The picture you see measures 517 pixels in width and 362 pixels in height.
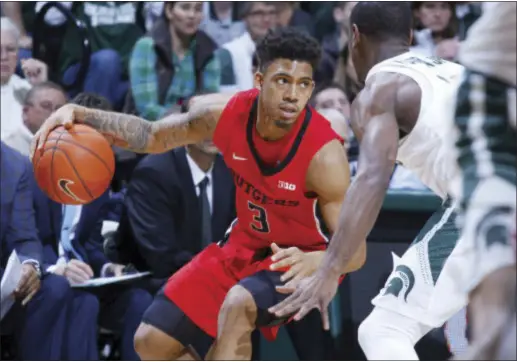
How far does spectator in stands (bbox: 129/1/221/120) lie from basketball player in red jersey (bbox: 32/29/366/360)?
1.61m

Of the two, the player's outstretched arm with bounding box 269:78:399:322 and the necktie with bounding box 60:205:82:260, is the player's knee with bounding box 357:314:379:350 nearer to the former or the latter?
the player's outstretched arm with bounding box 269:78:399:322

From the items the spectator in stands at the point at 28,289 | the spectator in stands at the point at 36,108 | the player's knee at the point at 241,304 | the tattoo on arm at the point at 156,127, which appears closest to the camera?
the player's knee at the point at 241,304

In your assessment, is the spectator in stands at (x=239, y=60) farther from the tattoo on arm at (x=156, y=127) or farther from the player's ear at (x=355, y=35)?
the player's ear at (x=355, y=35)

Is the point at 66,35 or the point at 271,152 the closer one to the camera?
the point at 271,152

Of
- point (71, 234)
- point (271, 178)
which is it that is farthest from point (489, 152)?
point (71, 234)

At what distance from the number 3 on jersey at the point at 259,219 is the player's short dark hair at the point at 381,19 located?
908 millimetres

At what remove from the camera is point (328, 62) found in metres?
7.04

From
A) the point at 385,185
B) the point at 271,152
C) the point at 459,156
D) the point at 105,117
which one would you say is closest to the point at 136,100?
the point at 105,117

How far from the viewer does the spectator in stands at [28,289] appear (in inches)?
210

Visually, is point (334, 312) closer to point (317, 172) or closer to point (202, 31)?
point (317, 172)

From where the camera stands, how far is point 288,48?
190 inches

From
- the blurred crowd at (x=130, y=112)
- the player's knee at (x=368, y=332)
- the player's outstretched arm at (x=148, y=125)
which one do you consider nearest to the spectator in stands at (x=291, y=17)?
the blurred crowd at (x=130, y=112)

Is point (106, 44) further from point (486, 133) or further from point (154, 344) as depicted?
point (486, 133)

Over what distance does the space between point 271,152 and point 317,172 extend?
0.85 ft
